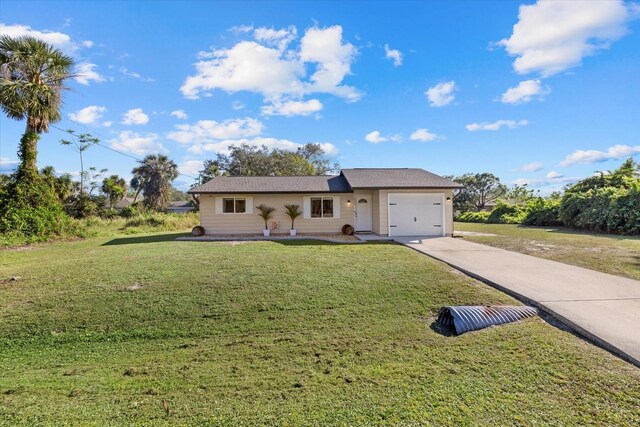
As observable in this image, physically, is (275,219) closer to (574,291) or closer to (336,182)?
(336,182)

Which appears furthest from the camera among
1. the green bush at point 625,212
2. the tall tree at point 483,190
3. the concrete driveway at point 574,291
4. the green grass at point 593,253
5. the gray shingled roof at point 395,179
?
the tall tree at point 483,190

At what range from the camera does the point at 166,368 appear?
3494 millimetres

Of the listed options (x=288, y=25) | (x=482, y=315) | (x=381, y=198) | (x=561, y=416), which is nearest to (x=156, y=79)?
(x=288, y=25)

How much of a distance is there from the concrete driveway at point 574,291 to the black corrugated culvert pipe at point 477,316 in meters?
0.43

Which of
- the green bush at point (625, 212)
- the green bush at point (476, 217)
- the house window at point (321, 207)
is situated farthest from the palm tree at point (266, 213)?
the green bush at point (476, 217)

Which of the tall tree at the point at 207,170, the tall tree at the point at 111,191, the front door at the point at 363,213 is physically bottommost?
the front door at the point at 363,213

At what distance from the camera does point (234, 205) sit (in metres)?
14.6

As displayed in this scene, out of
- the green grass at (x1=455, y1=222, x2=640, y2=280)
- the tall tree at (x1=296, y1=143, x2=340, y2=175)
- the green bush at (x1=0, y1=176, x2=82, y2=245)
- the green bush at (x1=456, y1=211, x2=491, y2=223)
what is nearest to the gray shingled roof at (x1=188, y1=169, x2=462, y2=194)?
the green grass at (x1=455, y1=222, x2=640, y2=280)

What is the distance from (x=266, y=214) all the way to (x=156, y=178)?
27.5m

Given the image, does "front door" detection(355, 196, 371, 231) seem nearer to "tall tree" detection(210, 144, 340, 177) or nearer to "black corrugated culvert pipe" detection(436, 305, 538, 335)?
"black corrugated culvert pipe" detection(436, 305, 538, 335)

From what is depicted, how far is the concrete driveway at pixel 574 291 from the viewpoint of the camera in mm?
3588

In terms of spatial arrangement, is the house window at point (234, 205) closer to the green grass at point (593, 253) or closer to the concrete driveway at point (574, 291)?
the concrete driveway at point (574, 291)

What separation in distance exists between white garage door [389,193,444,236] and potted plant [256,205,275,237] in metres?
5.66

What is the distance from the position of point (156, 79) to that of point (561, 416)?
807 inches
